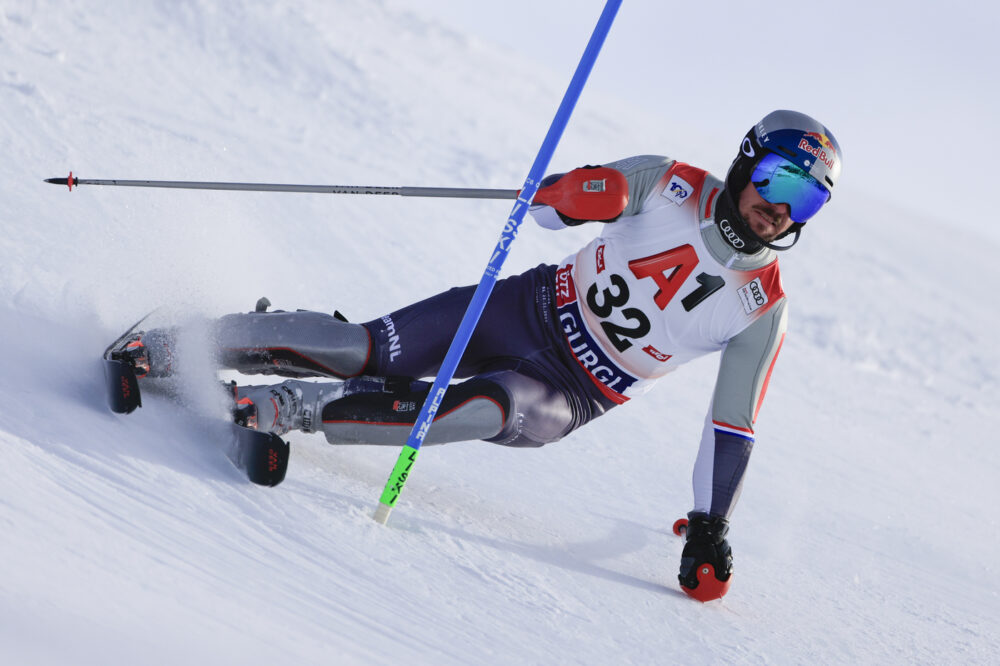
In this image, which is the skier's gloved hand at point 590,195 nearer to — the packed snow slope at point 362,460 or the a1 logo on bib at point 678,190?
the a1 logo on bib at point 678,190

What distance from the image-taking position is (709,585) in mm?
2770

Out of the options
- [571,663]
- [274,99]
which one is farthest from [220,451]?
[274,99]

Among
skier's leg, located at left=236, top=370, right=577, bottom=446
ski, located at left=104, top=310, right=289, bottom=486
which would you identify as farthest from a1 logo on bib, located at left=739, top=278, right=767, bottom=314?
ski, located at left=104, top=310, right=289, bottom=486

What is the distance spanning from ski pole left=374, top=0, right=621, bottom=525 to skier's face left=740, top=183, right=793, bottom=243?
0.63 m

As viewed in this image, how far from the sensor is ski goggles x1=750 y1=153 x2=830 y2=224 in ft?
8.96

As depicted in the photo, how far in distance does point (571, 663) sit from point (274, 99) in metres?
7.66

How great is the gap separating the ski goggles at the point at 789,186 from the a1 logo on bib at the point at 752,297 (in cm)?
25

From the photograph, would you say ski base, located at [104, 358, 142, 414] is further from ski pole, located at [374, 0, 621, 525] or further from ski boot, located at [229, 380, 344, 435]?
ski pole, located at [374, 0, 621, 525]

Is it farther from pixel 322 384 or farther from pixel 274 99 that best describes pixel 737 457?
pixel 274 99

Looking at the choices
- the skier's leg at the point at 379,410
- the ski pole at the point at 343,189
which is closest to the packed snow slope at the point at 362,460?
the skier's leg at the point at 379,410

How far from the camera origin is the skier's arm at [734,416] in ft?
9.30

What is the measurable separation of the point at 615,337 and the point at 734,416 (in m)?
0.46

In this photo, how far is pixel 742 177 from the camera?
2836mm

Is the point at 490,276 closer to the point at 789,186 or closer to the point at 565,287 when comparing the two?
the point at 565,287
